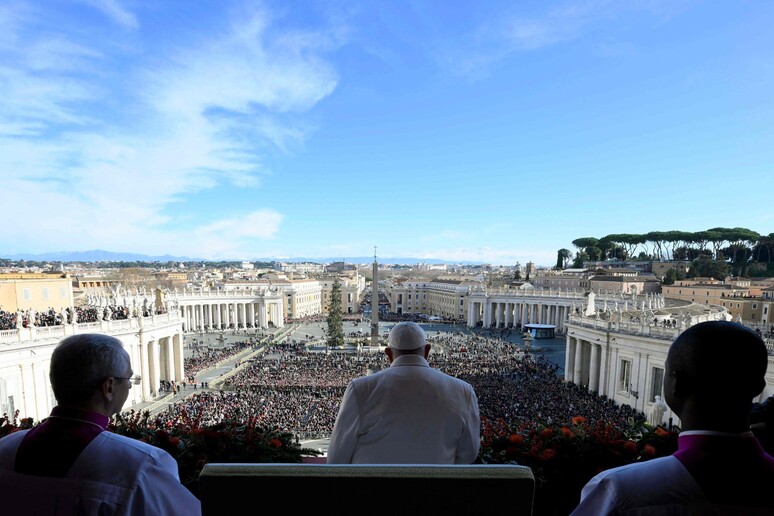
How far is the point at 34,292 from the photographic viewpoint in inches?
1095

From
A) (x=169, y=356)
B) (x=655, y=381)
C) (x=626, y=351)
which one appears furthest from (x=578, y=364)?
(x=169, y=356)

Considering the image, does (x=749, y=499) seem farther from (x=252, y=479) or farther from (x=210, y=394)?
(x=210, y=394)

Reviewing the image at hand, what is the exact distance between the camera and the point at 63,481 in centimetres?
176

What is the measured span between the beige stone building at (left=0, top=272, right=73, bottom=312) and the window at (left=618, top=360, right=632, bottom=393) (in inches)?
1387

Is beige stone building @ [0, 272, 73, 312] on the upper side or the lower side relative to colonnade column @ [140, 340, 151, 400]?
upper

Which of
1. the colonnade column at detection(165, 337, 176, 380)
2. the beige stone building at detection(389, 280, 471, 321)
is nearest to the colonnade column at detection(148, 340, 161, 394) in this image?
the colonnade column at detection(165, 337, 176, 380)

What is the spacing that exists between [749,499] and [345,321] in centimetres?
6491

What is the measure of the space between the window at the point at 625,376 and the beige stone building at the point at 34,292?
3522 centimetres

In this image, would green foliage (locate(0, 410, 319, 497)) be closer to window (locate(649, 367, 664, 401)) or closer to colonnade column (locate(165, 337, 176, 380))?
window (locate(649, 367, 664, 401))

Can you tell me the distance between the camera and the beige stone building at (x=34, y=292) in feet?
86.2

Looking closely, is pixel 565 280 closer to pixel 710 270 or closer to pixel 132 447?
pixel 710 270

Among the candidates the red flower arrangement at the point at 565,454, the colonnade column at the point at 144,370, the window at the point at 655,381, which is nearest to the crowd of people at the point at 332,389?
the window at the point at 655,381

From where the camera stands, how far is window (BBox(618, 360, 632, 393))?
23.8 metres

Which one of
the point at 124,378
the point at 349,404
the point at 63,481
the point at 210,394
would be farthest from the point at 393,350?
the point at 210,394
